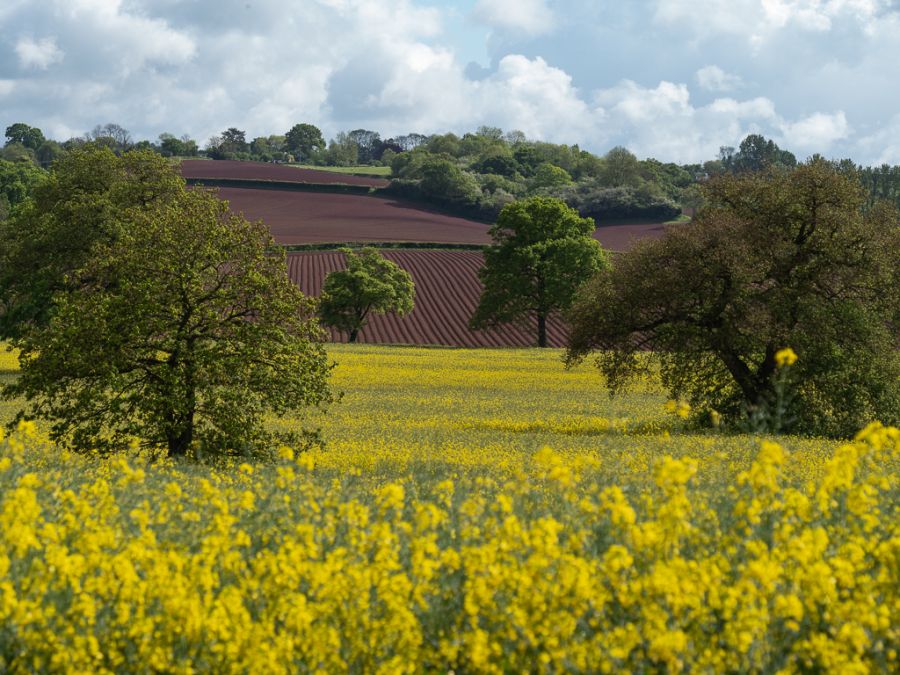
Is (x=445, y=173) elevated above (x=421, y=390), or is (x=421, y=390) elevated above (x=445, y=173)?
(x=445, y=173)

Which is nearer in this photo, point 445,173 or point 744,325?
point 744,325

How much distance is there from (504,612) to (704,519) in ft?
8.11

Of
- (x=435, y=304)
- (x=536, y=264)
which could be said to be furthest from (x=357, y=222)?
(x=536, y=264)

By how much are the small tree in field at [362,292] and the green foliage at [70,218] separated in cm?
2541

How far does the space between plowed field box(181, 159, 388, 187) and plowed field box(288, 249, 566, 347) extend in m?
63.6

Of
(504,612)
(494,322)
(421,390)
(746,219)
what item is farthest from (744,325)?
(494,322)

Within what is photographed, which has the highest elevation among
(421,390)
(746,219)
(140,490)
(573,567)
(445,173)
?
(445,173)

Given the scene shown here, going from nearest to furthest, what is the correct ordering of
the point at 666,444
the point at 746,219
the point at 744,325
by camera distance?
the point at 666,444, the point at 744,325, the point at 746,219

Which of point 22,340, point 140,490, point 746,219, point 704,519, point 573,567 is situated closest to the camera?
point 573,567

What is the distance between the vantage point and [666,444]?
18.9 meters

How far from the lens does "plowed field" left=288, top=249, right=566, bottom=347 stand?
218 feet

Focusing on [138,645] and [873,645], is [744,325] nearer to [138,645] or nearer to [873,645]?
[873,645]

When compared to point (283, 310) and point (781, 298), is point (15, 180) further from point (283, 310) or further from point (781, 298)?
point (781, 298)

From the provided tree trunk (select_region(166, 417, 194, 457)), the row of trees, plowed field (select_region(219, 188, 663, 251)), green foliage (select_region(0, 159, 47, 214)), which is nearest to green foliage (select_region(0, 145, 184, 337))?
the row of trees
